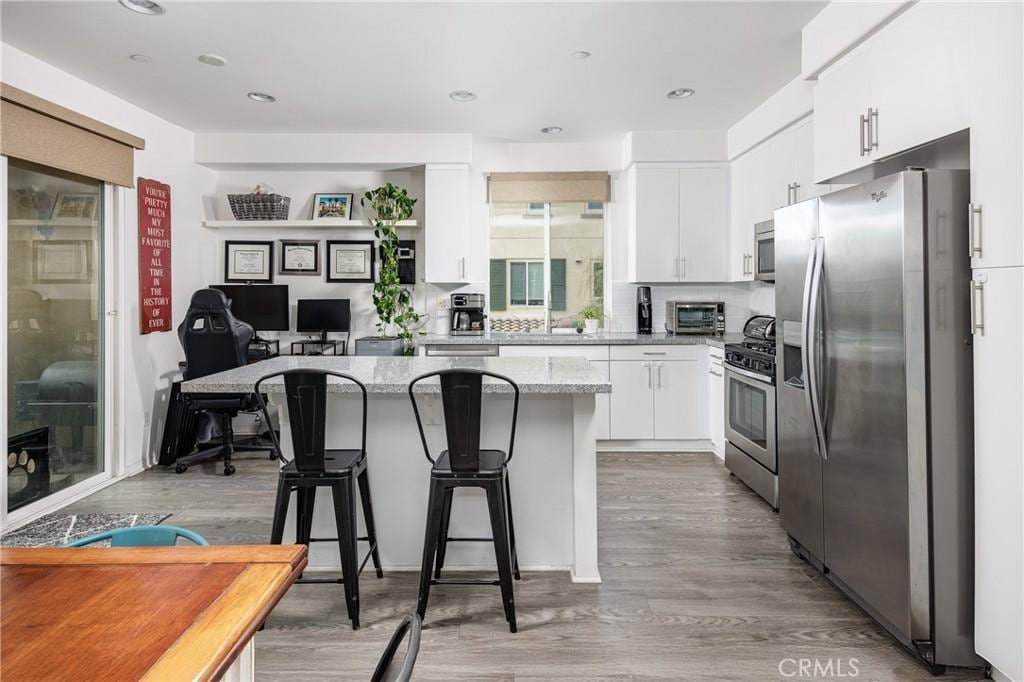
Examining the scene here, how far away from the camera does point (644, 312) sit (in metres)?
5.19

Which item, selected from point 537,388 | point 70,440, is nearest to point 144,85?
point 70,440

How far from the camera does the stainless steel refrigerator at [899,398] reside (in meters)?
1.89

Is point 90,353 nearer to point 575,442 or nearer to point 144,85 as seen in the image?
point 144,85

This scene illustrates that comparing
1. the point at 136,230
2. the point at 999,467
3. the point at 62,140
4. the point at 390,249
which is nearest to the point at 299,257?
the point at 390,249

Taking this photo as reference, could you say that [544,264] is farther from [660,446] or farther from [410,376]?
[410,376]

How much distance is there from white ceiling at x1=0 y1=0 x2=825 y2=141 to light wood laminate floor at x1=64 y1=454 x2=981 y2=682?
2.34 meters

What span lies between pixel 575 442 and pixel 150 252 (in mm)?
3580

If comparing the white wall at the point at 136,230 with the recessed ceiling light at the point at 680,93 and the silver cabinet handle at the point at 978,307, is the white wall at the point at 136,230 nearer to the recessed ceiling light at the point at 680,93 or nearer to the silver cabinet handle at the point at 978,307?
the recessed ceiling light at the point at 680,93

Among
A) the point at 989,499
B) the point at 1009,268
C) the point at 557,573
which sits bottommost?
the point at 557,573

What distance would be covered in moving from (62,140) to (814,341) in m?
4.18

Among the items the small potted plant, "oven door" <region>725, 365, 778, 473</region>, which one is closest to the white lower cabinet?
"oven door" <region>725, 365, 778, 473</region>

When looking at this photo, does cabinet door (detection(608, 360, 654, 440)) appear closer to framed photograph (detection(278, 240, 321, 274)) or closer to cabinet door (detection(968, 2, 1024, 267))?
framed photograph (detection(278, 240, 321, 274))

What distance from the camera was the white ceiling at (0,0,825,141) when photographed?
285 cm

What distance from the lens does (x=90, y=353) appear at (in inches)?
154
